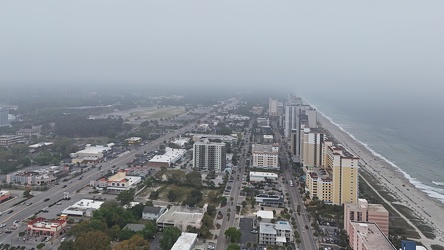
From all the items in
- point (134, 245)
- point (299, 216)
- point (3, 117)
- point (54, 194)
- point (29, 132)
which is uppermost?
point (3, 117)

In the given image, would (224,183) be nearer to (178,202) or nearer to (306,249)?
(178,202)

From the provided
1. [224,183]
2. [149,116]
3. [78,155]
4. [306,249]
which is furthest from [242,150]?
[149,116]

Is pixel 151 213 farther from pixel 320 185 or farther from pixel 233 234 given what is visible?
pixel 320 185

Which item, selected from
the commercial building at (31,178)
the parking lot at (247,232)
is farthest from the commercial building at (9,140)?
the parking lot at (247,232)

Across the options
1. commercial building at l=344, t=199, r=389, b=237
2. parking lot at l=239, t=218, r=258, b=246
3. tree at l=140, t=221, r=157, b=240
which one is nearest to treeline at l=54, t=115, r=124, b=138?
tree at l=140, t=221, r=157, b=240

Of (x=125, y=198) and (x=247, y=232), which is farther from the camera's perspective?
(x=125, y=198)

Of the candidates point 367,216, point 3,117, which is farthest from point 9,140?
point 367,216

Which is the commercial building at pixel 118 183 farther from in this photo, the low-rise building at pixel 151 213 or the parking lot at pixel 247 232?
the parking lot at pixel 247 232
